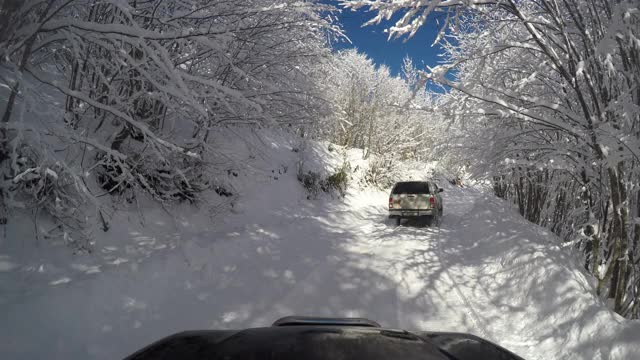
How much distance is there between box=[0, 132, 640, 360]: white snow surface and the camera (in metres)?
3.64

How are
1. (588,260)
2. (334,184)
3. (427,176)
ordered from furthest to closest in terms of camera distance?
1. (427,176)
2. (334,184)
3. (588,260)

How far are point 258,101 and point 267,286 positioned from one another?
2.89 meters

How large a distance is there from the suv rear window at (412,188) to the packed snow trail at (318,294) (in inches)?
156

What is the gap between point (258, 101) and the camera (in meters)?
4.26

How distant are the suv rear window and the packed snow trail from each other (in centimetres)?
397

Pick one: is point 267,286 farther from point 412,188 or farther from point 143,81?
point 412,188

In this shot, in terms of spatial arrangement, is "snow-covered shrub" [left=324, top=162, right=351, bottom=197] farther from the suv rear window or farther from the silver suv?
the silver suv

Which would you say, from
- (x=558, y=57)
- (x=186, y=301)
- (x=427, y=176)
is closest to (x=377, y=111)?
(x=427, y=176)

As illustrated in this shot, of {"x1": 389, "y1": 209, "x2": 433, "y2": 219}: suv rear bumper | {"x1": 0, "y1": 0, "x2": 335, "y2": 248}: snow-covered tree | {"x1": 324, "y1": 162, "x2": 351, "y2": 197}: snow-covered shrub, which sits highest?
{"x1": 0, "y1": 0, "x2": 335, "y2": 248}: snow-covered tree

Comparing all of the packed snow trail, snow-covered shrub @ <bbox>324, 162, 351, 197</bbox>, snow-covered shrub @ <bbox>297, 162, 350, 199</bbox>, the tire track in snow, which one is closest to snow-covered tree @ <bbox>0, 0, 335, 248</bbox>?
the packed snow trail

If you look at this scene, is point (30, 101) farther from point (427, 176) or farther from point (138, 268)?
point (427, 176)

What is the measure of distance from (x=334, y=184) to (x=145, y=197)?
1036cm

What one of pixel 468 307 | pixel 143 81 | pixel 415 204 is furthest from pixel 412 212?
pixel 143 81

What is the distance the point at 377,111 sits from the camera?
25.0 metres
